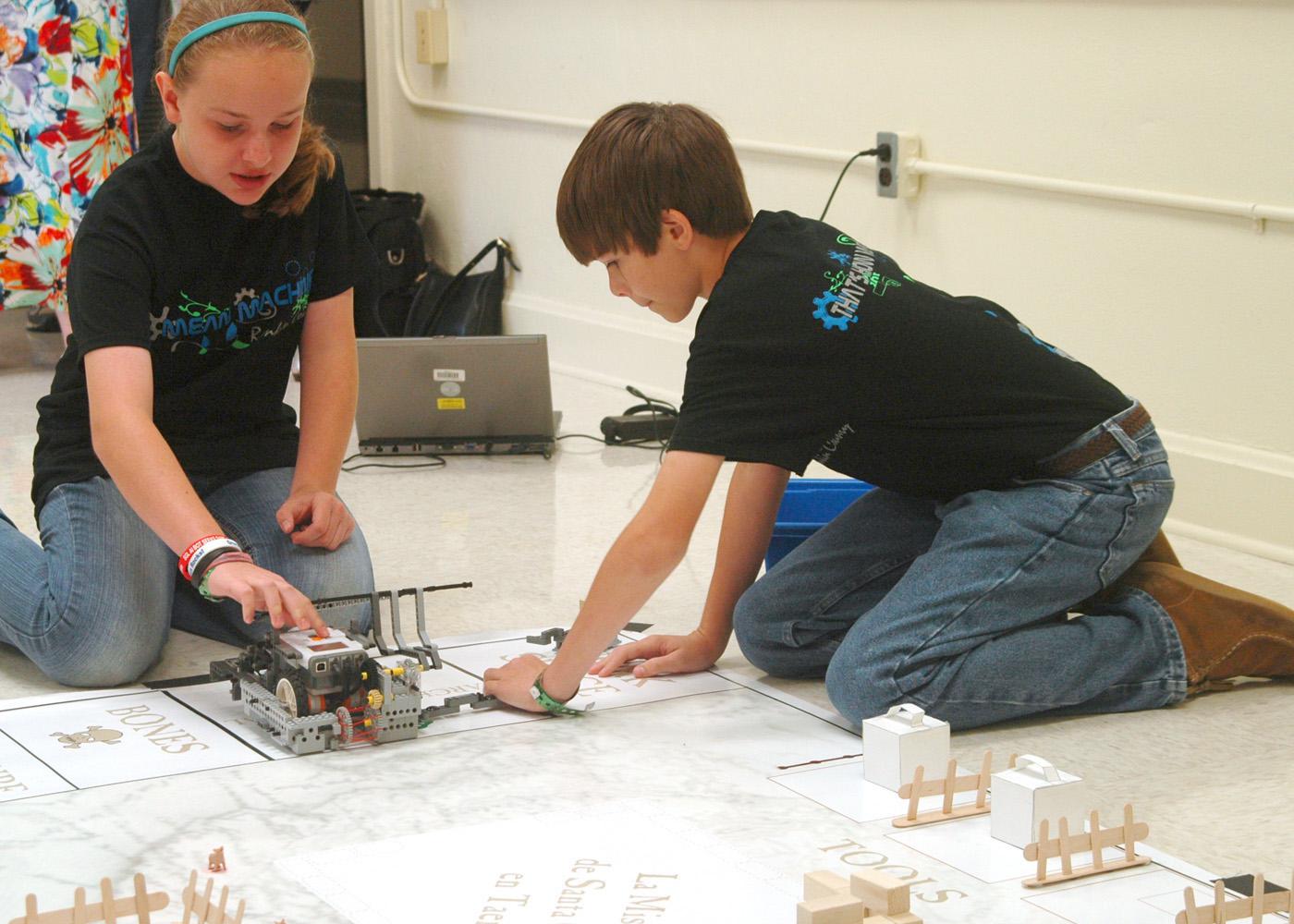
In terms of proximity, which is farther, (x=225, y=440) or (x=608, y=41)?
(x=608, y=41)

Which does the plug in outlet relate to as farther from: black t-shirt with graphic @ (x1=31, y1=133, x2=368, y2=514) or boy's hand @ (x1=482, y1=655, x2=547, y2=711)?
boy's hand @ (x1=482, y1=655, x2=547, y2=711)

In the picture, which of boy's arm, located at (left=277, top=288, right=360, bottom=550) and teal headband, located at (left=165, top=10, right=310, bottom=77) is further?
boy's arm, located at (left=277, top=288, right=360, bottom=550)

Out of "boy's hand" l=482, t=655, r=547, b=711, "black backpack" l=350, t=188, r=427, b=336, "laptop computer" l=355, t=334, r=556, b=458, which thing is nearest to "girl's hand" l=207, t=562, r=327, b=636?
"boy's hand" l=482, t=655, r=547, b=711

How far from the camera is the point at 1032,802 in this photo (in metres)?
1.37

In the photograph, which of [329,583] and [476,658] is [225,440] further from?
[476,658]

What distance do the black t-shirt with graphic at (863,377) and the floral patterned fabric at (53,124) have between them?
2139mm

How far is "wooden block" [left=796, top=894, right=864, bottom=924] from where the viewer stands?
A: 113 centimetres

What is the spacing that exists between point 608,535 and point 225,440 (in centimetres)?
70

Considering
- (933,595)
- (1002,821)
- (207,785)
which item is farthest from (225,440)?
(1002,821)

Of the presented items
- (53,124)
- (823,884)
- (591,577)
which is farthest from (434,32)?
(823,884)

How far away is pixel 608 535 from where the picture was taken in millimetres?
2518

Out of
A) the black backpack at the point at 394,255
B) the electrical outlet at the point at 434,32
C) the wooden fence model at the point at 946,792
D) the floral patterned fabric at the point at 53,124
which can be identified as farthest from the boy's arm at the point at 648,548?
the electrical outlet at the point at 434,32

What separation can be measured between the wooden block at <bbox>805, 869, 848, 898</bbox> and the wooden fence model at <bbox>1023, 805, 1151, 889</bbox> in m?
0.21

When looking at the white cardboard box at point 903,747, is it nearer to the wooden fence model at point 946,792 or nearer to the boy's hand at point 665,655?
the wooden fence model at point 946,792
